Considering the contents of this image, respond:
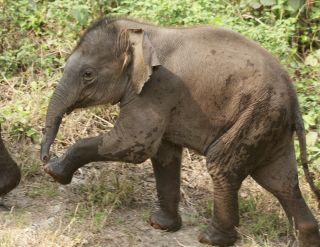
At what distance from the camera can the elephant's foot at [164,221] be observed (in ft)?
18.4

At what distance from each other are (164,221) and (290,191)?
899 mm

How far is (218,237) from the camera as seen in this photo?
544cm

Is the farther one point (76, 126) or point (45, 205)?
point (76, 126)

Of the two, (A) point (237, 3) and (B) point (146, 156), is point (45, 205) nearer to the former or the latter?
A: (B) point (146, 156)

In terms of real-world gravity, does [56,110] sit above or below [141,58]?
below

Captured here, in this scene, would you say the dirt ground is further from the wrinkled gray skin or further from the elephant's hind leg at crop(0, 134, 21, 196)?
the wrinkled gray skin

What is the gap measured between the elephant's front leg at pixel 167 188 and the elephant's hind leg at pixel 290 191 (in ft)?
1.81

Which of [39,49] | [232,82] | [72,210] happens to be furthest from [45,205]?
[39,49]

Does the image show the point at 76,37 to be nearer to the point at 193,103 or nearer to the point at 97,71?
the point at 97,71

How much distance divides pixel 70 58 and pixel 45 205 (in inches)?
43.8

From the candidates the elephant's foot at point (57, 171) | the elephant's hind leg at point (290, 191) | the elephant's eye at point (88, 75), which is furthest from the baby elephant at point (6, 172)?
the elephant's hind leg at point (290, 191)

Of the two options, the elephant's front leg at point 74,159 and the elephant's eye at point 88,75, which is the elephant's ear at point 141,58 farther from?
the elephant's front leg at point 74,159

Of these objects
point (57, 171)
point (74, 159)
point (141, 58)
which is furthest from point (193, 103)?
point (57, 171)

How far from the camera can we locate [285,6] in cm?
748
